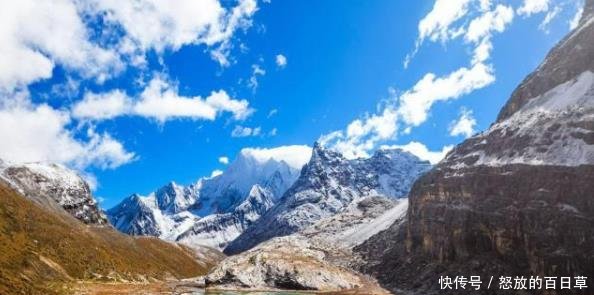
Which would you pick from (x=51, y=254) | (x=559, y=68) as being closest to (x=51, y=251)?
(x=51, y=254)

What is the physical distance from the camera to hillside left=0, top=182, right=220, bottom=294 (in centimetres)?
7881

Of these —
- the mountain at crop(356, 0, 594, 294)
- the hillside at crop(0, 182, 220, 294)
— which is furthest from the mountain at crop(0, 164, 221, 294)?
the mountain at crop(356, 0, 594, 294)

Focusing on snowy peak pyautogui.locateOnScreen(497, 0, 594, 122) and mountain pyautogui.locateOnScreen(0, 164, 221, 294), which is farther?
snowy peak pyautogui.locateOnScreen(497, 0, 594, 122)

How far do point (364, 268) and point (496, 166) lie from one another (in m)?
58.3

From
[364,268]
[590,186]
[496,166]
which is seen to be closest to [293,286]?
[364,268]

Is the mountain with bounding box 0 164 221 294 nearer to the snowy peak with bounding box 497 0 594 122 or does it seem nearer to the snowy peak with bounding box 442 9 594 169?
the snowy peak with bounding box 442 9 594 169

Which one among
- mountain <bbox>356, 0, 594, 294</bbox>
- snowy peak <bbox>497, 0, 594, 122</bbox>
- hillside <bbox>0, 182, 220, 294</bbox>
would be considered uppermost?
snowy peak <bbox>497, 0, 594, 122</bbox>

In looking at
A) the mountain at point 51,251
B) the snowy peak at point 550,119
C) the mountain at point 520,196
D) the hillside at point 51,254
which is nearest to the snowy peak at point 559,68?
the snowy peak at point 550,119

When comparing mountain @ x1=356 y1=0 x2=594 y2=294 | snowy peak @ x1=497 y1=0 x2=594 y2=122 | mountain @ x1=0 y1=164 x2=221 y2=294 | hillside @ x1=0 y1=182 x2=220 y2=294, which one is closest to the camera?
hillside @ x1=0 y1=182 x2=220 y2=294

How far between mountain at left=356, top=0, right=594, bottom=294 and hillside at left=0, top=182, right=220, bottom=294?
69.4m

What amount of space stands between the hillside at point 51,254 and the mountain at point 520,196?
69.4 meters

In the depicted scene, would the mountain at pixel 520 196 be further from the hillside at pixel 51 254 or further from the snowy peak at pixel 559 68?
the hillside at pixel 51 254

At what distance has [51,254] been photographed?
113312mm

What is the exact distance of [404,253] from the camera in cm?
16812
